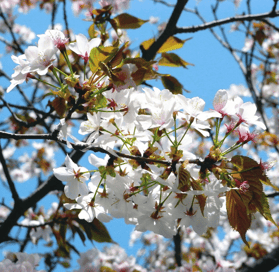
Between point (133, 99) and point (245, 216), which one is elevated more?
point (133, 99)

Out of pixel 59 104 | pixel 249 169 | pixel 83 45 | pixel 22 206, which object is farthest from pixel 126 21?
pixel 22 206

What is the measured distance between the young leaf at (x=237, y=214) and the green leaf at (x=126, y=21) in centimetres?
84

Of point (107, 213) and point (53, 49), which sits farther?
point (107, 213)

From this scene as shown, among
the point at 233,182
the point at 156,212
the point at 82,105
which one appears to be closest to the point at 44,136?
the point at 82,105

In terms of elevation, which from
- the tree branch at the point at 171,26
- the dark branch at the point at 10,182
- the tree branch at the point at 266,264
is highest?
the tree branch at the point at 171,26

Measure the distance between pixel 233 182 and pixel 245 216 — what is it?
0.09 meters

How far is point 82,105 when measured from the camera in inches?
29.1

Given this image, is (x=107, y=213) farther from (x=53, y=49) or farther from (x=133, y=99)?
(x=53, y=49)

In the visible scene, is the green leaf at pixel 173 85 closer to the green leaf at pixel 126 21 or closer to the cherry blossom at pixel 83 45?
the green leaf at pixel 126 21

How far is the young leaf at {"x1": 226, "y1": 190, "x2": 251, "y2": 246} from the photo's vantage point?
0.73 meters

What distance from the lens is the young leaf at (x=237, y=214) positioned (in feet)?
2.38

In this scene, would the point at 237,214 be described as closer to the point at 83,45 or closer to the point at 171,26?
the point at 83,45

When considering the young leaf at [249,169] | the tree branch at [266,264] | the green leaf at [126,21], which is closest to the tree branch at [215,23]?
the green leaf at [126,21]

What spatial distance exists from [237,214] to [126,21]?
0.93m
